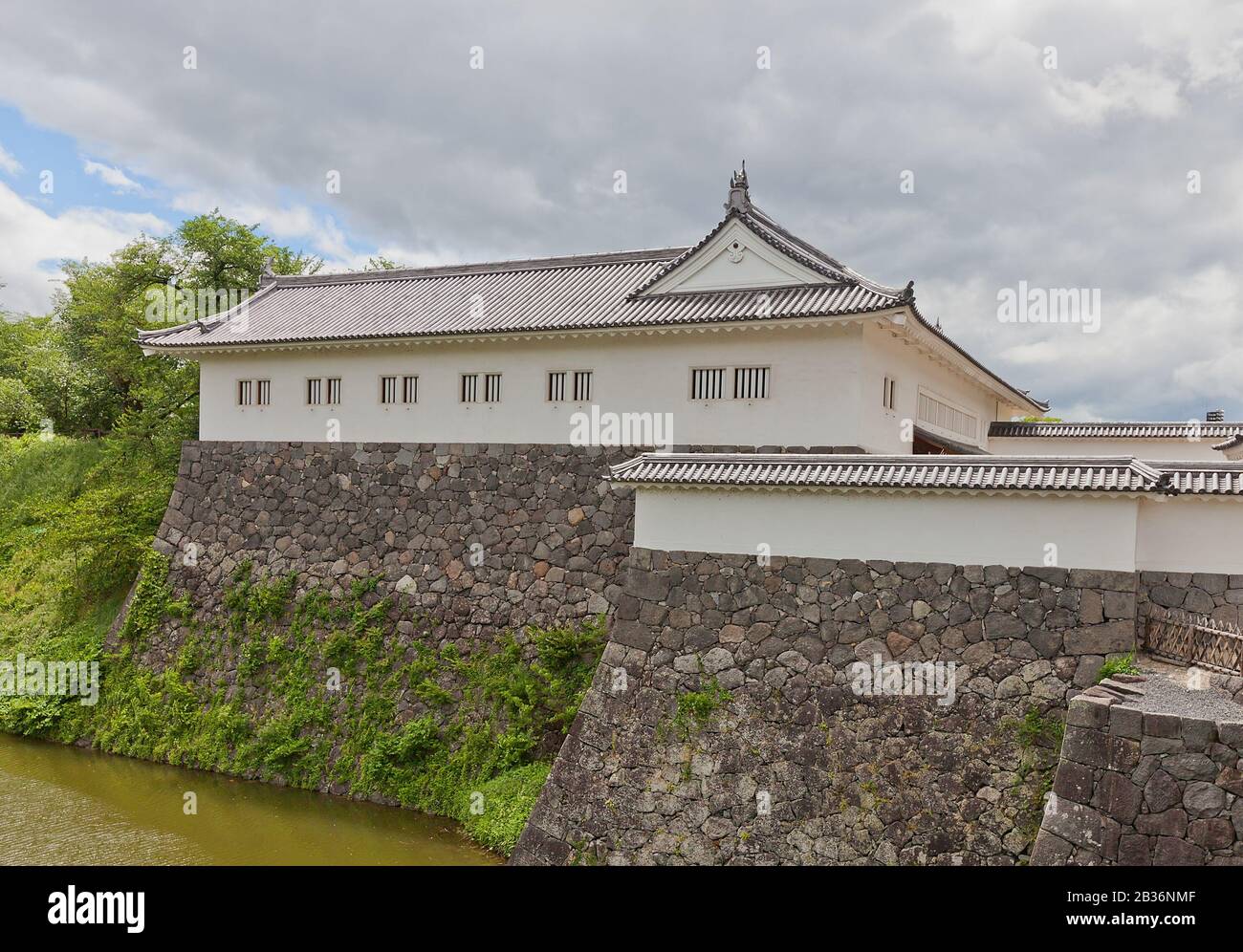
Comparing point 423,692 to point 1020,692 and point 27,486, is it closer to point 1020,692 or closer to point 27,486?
point 1020,692

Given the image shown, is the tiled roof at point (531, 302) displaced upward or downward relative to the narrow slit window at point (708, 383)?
upward

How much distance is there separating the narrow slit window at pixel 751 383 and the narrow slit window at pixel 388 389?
690cm

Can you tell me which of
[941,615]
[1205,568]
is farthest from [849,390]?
[1205,568]

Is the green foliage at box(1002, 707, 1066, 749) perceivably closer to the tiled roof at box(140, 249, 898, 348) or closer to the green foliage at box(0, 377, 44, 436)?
the tiled roof at box(140, 249, 898, 348)

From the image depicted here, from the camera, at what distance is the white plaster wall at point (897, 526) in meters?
9.74

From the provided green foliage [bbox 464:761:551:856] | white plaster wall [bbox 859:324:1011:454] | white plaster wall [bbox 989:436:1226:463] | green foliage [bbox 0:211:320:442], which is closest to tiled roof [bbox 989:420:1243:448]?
white plaster wall [bbox 989:436:1226:463]

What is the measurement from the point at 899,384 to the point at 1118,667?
656cm

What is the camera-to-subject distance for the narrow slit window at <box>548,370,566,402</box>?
15.2 metres

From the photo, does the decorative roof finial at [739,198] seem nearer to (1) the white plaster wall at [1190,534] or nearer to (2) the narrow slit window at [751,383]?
(2) the narrow slit window at [751,383]

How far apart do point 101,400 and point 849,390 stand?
25.4m

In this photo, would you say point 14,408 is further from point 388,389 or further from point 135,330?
point 388,389

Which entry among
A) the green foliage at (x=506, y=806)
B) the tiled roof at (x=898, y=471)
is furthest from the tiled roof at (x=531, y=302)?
the green foliage at (x=506, y=806)

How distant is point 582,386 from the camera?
49.3ft
